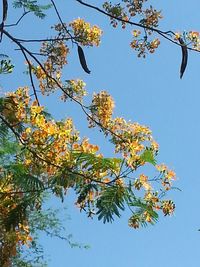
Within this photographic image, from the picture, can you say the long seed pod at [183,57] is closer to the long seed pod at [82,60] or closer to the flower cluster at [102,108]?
the long seed pod at [82,60]

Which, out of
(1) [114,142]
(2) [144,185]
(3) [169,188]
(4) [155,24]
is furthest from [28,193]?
(4) [155,24]

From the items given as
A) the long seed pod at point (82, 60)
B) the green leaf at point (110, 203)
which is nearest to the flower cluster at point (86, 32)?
the long seed pod at point (82, 60)

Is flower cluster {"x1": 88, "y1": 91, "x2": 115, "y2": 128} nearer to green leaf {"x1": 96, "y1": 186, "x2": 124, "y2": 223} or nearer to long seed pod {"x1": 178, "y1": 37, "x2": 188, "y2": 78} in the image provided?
long seed pod {"x1": 178, "y1": 37, "x2": 188, "y2": 78}

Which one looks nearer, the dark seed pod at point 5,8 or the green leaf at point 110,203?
the green leaf at point 110,203

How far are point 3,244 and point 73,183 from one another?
257 cm

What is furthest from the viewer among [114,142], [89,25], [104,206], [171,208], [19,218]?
[89,25]

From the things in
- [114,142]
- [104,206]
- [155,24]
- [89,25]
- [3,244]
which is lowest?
[104,206]

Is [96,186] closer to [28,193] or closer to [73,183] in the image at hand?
[73,183]

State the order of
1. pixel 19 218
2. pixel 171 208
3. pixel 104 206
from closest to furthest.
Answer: pixel 104 206, pixel 19 218, pixel 171 208

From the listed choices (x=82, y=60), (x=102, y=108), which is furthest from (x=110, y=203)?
(x=102, y=108)

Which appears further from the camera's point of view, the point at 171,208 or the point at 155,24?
the point at 155,24

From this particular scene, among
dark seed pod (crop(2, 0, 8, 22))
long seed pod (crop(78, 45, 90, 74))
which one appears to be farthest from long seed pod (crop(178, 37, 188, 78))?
dark seed pod (crop(2, 0, 8, 22))

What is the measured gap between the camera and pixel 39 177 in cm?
348

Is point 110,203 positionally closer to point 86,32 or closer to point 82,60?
point 82,60
